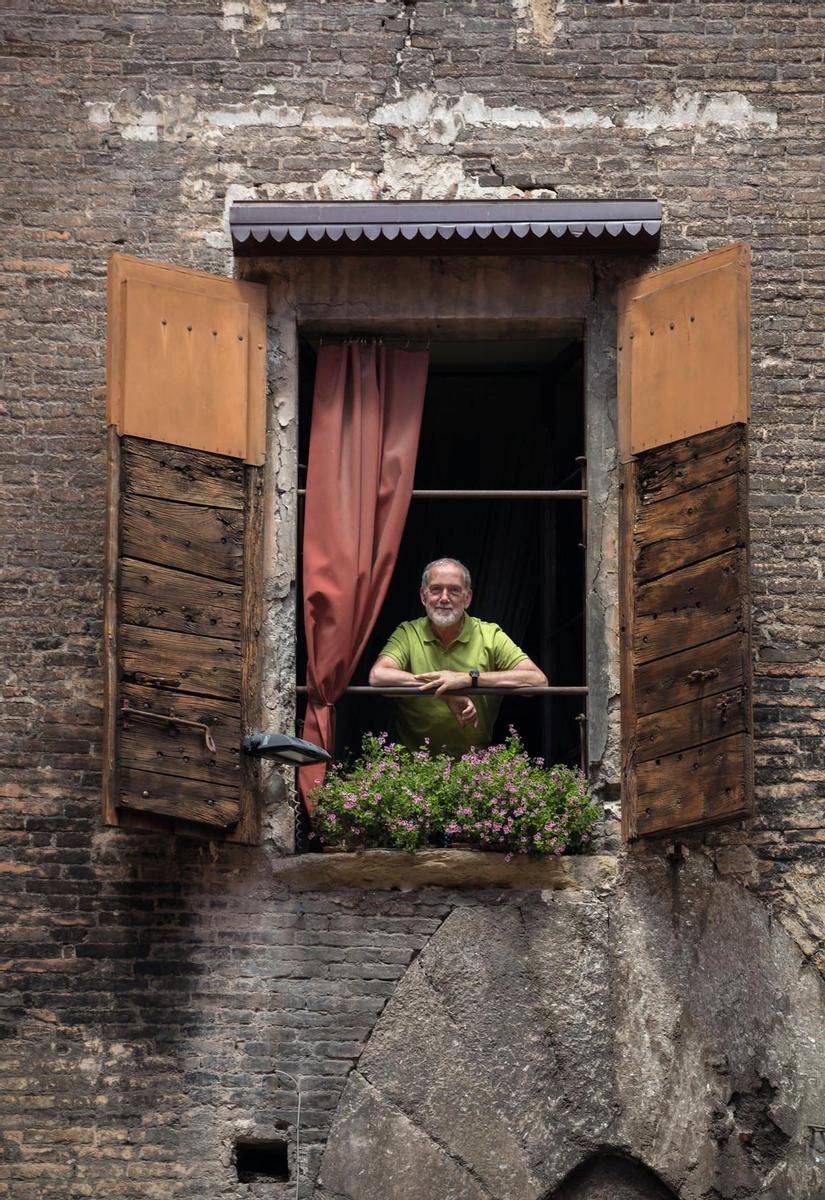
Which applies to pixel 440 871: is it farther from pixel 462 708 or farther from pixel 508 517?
pixel 508 517

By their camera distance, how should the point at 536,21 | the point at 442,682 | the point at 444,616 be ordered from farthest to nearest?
the point at 536,21, the point at 444,616, the point at 442,682

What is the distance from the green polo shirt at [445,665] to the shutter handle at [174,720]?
0.98 metres

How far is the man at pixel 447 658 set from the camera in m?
8.80

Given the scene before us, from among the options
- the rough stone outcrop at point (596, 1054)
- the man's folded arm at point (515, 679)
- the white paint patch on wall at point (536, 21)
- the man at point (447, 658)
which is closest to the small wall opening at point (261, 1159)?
the rough stone outcrop at point (596, 1054)

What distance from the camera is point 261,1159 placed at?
8172 mm

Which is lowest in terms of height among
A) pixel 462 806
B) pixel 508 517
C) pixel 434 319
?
pixel 462 806

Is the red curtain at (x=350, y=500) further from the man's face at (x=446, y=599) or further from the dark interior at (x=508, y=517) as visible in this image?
the dark interior at (x=508, y=517)

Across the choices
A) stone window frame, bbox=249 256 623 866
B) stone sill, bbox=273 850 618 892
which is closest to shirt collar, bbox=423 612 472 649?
stone window frame, bbox=249 256 623 866

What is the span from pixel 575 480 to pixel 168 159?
2.62 m

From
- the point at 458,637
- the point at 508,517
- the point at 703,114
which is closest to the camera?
the point at 458,637

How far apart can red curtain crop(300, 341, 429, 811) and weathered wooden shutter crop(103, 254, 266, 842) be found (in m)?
0.28

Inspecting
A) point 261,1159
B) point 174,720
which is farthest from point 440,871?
point 261,1159

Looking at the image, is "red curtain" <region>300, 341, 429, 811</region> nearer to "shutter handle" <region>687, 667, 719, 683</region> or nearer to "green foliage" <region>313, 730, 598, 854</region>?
"green foliage" <region>313, 730, 598, 854</region>

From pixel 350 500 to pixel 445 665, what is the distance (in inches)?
31.9
